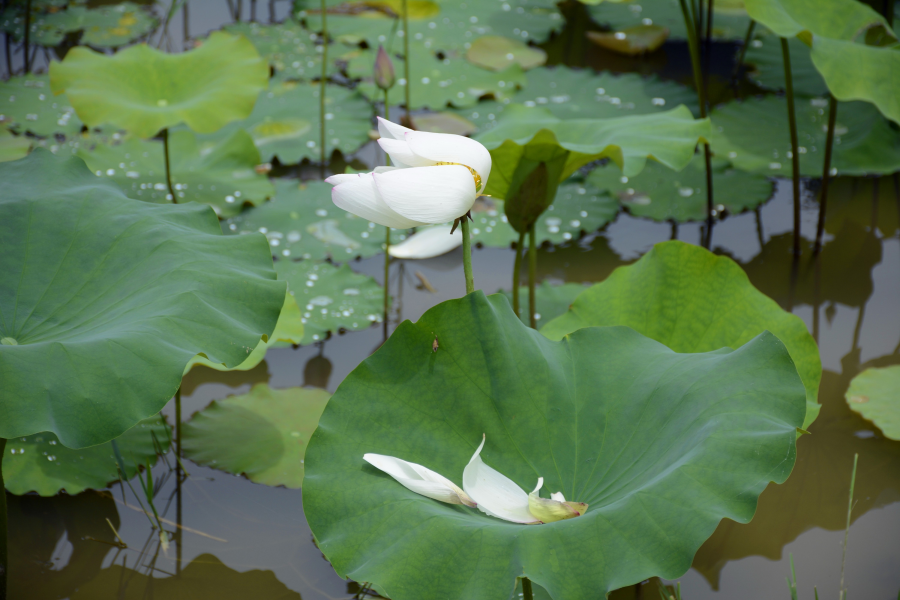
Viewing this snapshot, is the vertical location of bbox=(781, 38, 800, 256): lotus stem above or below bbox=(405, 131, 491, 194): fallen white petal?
below

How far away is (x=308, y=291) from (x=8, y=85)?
1.95 meters

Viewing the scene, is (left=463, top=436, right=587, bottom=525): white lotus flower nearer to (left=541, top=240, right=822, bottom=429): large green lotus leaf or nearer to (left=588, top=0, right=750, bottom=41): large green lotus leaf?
(left=541, top=240, right=822, bottom=429): large green lotus leaf

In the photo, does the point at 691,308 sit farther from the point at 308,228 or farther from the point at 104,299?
the point at 308,228

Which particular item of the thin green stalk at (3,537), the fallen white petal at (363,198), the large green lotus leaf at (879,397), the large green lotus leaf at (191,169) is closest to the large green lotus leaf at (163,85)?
the large green lotus leaf at (191,169)

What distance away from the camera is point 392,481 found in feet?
2.92

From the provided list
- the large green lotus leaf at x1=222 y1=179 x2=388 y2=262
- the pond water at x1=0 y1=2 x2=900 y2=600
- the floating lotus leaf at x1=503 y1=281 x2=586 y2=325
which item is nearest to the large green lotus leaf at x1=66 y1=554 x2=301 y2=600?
the pond water at x1=0 y1=2 x2=900 y2=600

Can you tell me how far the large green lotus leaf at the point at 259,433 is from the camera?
57.2 inches

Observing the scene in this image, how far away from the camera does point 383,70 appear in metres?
1.84

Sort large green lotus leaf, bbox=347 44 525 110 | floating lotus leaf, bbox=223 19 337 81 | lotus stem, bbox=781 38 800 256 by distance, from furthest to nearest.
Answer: floating lotus leaf, bbox=223 19 337 81 → large green lotus leaf, bbox=347 44 525 110 → lotus stem, bbox=781 38 800 256

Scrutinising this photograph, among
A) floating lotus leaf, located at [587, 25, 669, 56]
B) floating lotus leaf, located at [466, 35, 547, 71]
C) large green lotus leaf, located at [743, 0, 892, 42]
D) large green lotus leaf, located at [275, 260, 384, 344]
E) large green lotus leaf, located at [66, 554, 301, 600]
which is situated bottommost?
large green lotus leaf, located at [66, 554, 301, 600]

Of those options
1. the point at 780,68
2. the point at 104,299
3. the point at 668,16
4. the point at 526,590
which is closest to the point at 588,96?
the point at 780,68

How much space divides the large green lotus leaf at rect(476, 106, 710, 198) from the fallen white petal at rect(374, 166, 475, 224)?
0.50 m

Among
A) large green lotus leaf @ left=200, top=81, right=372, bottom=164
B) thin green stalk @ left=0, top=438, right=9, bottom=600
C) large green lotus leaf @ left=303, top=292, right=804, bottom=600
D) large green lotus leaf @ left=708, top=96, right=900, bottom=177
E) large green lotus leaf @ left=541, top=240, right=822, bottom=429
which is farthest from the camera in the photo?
large green lotus leaf @ left=200, top=81, right=372, bottom=164

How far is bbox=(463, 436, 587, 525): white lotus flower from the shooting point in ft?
2.76
